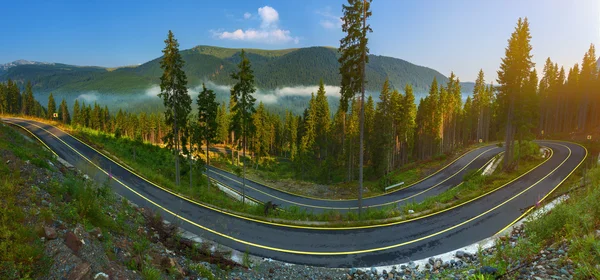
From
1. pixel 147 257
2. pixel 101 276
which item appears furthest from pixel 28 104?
pixel 101 276

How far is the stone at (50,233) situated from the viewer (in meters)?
6.23

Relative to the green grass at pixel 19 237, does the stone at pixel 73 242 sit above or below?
below

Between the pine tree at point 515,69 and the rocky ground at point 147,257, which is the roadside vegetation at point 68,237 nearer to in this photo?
the rocky ground at point 147,257

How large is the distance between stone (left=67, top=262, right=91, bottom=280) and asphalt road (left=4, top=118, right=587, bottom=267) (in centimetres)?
725

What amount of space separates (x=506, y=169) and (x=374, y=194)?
48.6 feet

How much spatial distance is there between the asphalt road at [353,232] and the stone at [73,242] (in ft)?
22.6

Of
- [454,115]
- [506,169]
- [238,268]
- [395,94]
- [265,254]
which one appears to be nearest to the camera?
[238,268]

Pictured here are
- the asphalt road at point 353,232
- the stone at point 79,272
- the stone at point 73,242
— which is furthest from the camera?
the asphalt road at point 353,232

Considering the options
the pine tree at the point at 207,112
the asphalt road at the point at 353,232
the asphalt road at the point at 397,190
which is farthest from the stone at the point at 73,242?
the pine tree at the point at 207,112

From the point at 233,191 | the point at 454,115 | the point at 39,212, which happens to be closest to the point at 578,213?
the point at 39,212

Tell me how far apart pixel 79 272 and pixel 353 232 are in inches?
480

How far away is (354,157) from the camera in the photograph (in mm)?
45781

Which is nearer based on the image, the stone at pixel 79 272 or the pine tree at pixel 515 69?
the stone at pixel 79 272

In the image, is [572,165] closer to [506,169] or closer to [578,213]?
[506,169]
